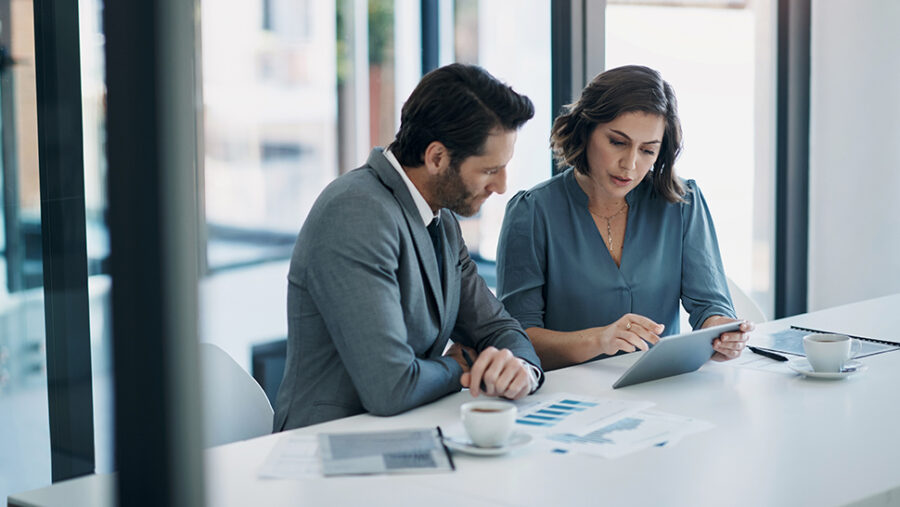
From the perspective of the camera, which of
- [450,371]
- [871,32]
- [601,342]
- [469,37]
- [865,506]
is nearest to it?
[865,506]

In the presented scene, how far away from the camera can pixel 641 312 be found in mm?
2305

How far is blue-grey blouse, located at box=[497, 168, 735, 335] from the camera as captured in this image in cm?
227

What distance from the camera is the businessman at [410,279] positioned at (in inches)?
61.2

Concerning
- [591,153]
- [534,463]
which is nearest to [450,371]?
[534,463]

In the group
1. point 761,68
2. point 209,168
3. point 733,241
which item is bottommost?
point 733,241

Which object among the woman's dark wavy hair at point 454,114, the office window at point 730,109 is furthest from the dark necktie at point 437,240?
the office window at point 730,109

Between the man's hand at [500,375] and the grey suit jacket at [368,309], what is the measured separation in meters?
0.07

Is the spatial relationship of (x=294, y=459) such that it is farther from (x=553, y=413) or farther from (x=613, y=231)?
(x=613, y=231)

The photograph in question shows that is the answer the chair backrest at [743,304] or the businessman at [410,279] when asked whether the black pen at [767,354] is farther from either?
the chair backrest at [743,304]

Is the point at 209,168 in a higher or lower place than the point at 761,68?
lower

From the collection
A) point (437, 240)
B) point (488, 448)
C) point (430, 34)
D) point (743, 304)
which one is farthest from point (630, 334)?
point (430, 34)

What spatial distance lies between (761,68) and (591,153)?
196 cm

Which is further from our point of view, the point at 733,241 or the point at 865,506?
the point at 733,241

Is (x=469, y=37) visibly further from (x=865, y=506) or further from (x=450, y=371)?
(x=865, y=506)
